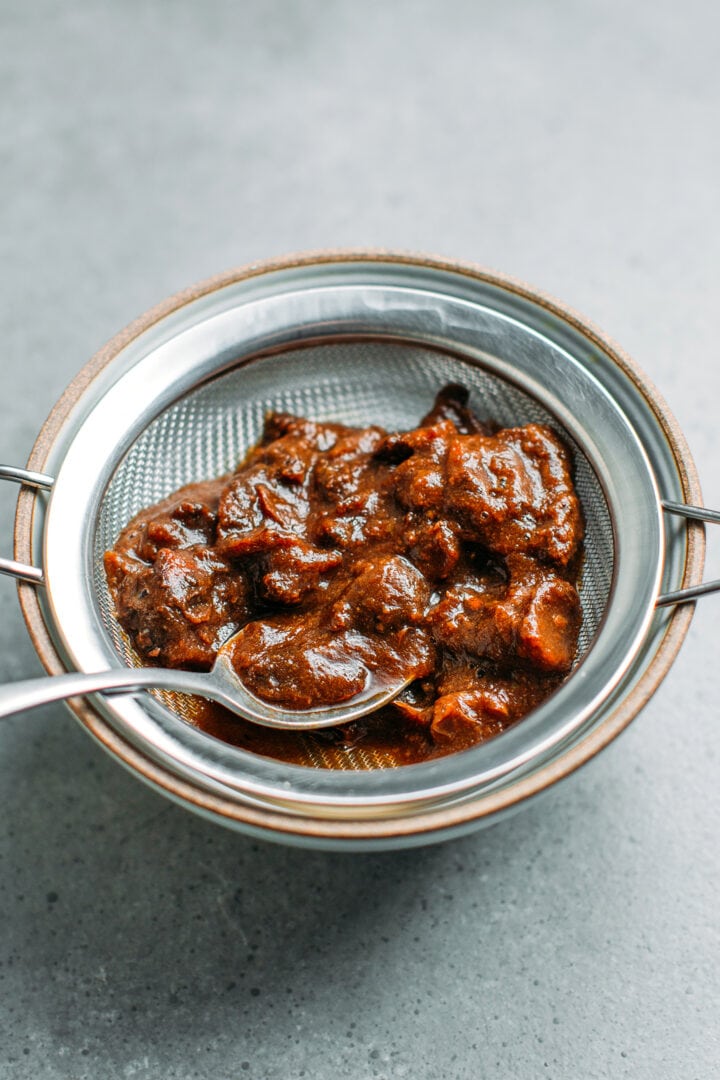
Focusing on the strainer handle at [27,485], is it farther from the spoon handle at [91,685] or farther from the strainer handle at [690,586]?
the strainer handle at [690,586]

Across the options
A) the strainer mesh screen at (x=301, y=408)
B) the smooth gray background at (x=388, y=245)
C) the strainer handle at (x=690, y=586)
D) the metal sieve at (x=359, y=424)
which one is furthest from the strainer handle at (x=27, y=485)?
the strainer handle at (x=690, y=586)

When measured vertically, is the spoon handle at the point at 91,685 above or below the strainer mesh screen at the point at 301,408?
below

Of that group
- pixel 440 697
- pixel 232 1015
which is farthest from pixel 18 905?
pixel 440 697

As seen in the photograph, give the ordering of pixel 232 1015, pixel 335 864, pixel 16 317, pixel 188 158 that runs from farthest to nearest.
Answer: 1. pixel 188 158
2. pixel 16 317
3. pixel 335 864
4. pixel 232 1015

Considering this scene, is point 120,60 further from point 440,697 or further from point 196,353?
point 440,697

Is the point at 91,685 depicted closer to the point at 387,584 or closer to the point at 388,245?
the point at 387,584

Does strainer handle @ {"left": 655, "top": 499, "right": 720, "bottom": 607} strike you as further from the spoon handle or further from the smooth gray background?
the spoon handle

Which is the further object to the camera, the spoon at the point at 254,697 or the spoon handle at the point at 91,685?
the spoon at the point at 254,697
